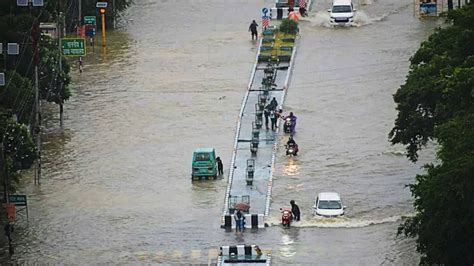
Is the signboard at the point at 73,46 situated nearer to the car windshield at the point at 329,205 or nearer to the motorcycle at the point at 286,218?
the car windshield at the point at 329,205

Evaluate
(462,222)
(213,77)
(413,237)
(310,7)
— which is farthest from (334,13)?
(462,222)

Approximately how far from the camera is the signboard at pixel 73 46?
292ft

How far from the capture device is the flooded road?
65.0 metres

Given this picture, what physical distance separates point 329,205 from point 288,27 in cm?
3682

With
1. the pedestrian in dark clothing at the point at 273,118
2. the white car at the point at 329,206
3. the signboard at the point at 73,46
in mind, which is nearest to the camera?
the white car at the point at 329,206

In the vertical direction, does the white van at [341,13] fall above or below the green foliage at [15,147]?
above

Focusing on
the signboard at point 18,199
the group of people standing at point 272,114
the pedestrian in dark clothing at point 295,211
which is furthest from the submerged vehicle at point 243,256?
the group of people standing at point 272,114

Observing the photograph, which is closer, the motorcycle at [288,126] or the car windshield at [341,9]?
the motorcycle at [288,126]

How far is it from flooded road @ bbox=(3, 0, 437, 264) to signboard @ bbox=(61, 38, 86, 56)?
2628 millimetres

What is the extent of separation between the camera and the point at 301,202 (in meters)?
69.6

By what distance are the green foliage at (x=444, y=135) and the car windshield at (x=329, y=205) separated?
4098mm

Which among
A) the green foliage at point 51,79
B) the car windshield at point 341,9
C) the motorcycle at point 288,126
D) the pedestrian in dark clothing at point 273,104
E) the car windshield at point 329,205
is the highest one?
the car windshield at point 341,9

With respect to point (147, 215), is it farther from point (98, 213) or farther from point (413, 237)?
point (413, 237)

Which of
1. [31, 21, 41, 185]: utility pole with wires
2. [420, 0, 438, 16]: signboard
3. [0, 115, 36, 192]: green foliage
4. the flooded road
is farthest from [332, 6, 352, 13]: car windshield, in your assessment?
[0, 115, 36, 192]: green foliage
